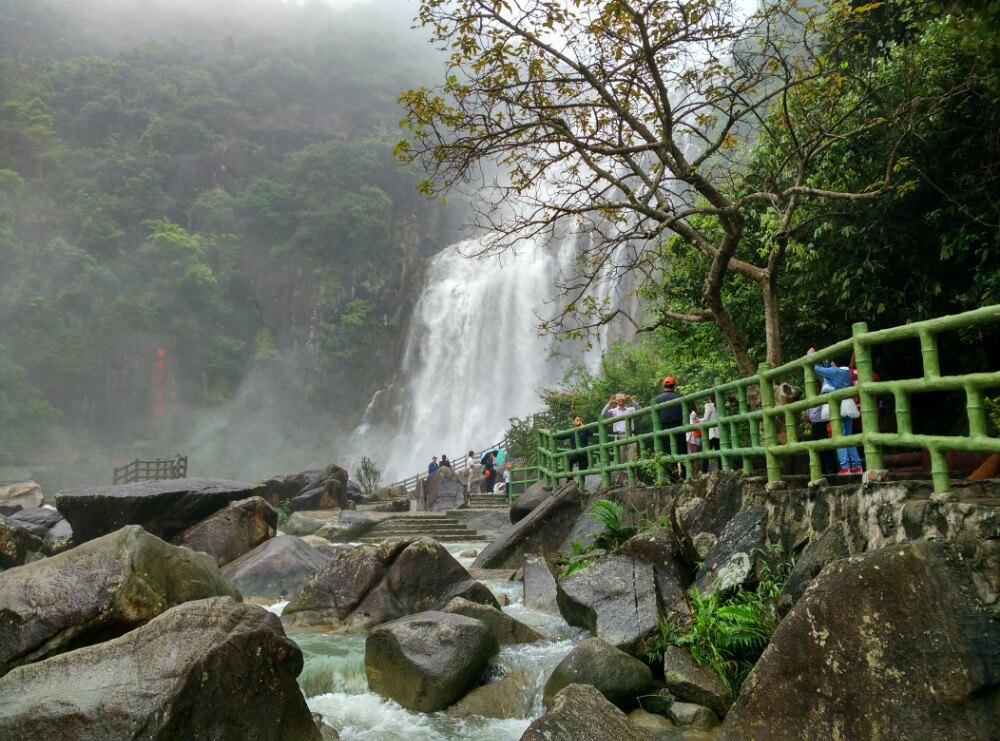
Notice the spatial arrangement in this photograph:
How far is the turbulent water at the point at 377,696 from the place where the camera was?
563 cm

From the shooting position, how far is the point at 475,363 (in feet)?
129

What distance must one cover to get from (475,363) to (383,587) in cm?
3100

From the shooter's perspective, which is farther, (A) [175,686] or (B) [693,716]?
(B) [693,716]

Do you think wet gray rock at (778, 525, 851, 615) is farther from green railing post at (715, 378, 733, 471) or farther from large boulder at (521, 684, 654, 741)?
green railing post at (715, 378, 733, 471)

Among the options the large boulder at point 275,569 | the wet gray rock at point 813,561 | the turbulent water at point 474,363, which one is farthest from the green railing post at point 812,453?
the turbulent water at point 474,363

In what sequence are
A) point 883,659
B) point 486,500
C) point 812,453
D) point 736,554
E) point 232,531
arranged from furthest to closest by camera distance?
point 486,500 < point 232,531 < point 736,554 < point 812,453 < point 883,659

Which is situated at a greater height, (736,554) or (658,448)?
(658,448)

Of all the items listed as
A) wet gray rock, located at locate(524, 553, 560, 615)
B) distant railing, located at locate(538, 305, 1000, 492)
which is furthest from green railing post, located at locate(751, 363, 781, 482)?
wet gray rock, located at locate(524, 553, 560, 615)

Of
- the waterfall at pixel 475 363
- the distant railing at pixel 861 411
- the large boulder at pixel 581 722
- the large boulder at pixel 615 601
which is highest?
the waterfall at pixel 475 363

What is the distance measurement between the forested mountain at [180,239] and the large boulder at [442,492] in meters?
23.6

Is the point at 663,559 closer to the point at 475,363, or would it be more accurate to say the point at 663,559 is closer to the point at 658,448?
the point at 658,448

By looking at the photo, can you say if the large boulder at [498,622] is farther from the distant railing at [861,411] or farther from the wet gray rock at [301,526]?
the wet gray rock at [301,526]

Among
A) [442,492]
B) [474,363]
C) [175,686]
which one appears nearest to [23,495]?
[442,492]

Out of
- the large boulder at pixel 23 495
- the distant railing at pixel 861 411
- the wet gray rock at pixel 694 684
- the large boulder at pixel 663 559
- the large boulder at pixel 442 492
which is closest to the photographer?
the distant railing at pixel 861 411
